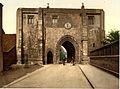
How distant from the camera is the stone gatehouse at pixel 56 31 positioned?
155 ft

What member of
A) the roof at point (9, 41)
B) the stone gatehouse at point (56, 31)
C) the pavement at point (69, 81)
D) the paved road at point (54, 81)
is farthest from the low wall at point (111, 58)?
the roof at point (9, 41)

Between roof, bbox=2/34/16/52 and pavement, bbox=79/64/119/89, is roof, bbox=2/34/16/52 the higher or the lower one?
the higher one

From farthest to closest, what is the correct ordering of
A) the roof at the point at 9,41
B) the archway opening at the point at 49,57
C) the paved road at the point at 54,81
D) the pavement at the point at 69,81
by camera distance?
Answer: 1. the archway opening at the point at 49,57
2. the roof at the point at 9,41
3. the paved road at the point at 54,81
4. the pavement at the point at 69,81

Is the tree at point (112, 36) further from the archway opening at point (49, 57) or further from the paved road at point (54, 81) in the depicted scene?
the paved road at point (54, 81)

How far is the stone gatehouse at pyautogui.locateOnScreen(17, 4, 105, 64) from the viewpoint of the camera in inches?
1864

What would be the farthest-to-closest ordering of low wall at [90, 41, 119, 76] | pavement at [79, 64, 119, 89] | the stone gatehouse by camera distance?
the stone gatehouse < low wall at [90, 41, 119, 76] < pavement at [79, 64, 119, 89]

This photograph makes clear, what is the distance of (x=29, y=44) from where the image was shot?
47656mm

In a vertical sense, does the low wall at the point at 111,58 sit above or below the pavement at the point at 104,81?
above

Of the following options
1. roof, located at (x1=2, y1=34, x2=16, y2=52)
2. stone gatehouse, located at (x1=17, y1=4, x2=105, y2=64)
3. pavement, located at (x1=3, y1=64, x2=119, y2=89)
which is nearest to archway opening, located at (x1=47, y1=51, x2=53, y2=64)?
stone gatehouse, located at (x1=17, y1=4, x2=105, y2=64)

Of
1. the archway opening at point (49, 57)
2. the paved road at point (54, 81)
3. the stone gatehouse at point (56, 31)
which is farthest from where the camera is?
the archway opening at point (49, 57)

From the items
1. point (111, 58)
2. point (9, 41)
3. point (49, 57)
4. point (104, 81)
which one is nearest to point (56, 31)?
point (49, 57)

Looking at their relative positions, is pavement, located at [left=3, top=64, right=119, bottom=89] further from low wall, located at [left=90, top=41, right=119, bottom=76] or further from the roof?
the roof

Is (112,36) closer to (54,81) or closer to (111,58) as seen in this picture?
(111,58)

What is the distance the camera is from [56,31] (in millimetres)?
48312
